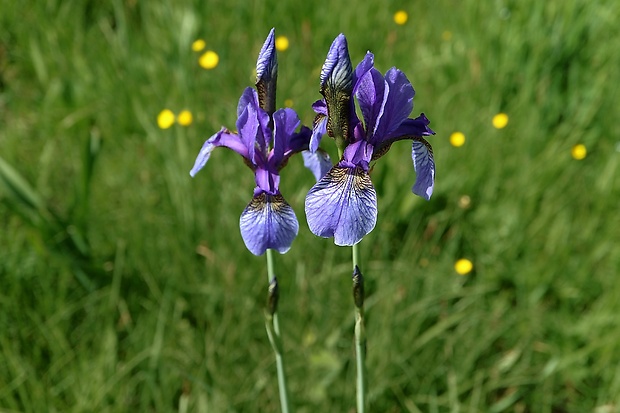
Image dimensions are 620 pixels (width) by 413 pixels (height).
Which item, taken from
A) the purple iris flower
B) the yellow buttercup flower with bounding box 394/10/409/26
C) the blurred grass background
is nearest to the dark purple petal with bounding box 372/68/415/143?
the purple iris flower

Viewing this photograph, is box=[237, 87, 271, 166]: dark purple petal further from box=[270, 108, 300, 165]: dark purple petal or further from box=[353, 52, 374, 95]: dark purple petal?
box=[353, 52, 374, 95]: dark purple petal

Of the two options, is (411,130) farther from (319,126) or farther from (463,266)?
(463,266)

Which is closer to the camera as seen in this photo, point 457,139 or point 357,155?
point 357,155

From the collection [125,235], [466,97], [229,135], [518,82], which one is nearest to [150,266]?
[125,235]

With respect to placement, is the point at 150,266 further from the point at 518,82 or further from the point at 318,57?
the point at 518,82

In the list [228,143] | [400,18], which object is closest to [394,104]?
[228,143]

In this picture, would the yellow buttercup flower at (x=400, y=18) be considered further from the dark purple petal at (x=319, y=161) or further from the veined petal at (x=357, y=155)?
the veined petal at (x=357, y=155)
